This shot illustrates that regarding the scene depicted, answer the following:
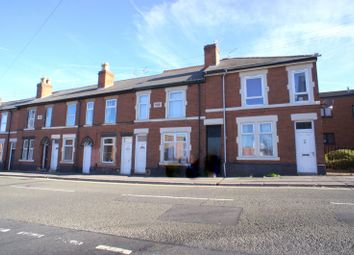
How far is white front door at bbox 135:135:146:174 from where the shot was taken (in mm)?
19312

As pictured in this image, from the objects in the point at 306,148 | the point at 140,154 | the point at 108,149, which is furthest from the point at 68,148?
the point at 306,148

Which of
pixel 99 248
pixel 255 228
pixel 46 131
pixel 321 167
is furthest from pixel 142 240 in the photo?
pixel 46 131

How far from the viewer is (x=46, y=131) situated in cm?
2495

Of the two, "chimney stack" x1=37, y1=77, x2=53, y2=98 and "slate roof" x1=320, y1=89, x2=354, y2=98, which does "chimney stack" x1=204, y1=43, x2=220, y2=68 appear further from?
"chimney stack" x1=37, y1=77, x2=53, y2=98

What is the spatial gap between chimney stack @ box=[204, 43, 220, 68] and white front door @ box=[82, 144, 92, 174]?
39.0 ft

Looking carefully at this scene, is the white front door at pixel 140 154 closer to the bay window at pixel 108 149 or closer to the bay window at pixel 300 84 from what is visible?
the bay window at pixel 108 149

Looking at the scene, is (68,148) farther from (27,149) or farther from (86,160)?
(27,149)

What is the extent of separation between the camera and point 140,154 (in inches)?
768

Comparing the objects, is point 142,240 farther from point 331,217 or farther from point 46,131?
point 46,131

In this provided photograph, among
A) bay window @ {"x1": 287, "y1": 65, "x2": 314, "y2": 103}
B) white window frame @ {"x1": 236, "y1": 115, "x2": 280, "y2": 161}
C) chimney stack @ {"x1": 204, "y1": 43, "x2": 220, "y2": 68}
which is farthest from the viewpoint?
chimney stack @ {"x1": 204, "y1": 43, "x2": 220, "y2": 68}

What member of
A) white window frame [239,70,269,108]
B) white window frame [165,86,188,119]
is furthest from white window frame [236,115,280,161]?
white window frame [165,86,188,119]

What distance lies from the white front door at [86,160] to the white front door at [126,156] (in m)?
3.49

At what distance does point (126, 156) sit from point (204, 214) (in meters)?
13.9

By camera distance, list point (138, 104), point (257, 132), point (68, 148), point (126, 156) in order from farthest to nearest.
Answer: point (68, 148) → point (138, 104) → point (126, 156) → point (257, 132)
